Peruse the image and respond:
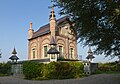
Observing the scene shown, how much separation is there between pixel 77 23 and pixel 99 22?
1039 millimetres

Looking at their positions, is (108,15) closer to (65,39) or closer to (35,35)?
(65,39)

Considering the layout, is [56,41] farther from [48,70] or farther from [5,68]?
[48,70]

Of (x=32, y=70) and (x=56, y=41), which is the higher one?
(x=56, y=41)

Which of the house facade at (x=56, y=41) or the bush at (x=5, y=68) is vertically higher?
the house facade at (x=56, y=41)

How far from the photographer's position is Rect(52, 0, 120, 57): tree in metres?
8.03

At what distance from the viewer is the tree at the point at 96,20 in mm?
8034

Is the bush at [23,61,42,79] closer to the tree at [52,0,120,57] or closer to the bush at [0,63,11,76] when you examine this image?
the bush at [0,63,11,76]

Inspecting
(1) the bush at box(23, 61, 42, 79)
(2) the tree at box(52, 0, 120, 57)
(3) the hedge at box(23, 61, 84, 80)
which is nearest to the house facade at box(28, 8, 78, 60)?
(3) the hedge at box(23, 61, 84, 80)

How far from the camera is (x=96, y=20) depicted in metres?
8.95

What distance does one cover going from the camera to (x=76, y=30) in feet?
33.1

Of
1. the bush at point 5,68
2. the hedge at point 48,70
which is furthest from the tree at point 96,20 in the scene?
the bush at point 5,68

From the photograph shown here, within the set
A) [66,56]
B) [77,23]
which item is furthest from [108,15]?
[66,56]

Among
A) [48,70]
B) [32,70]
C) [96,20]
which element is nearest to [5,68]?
[32,70]

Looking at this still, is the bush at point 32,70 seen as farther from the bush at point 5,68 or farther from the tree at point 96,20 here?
the tree at point 96,20
